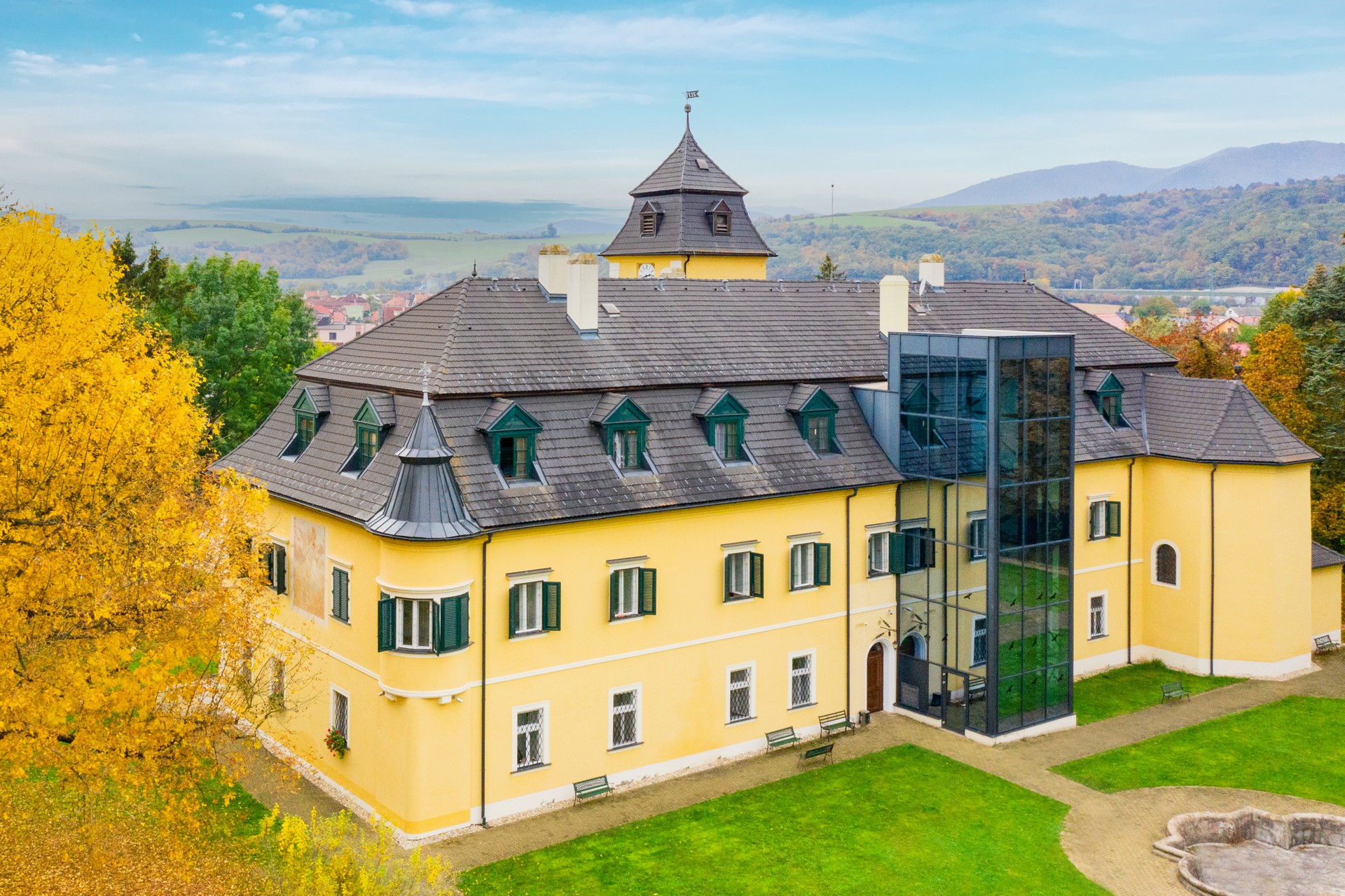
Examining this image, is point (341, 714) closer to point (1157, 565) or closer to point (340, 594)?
point (340, 594)

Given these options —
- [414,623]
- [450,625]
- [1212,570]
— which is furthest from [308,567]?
[1212,570]

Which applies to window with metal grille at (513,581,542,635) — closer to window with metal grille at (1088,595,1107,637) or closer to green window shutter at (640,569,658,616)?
green window shutter at (640,569,658,616)

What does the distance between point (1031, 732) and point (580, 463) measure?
1402 centimetres

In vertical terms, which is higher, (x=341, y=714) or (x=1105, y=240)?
(x=1105, y=240)

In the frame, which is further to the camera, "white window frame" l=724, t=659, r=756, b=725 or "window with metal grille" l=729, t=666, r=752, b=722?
"window with metal grille" l=729, t=666, r=752, b=722

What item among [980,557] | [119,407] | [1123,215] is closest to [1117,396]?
[980,557]

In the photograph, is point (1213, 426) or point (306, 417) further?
point (1213, 426)

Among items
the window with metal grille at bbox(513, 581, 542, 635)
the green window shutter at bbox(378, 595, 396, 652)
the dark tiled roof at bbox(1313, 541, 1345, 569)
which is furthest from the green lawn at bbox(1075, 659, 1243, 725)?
the green window shutter at bbox(378, 595, 396, 652)

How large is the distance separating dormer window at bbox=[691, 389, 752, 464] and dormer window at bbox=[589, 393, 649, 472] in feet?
6.27

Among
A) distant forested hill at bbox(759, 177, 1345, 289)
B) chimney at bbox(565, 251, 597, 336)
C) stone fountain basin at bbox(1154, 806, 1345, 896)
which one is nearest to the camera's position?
stone fountain basin at bbox(1154, 806, 1345, 896)

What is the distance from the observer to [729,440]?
29.1 meters

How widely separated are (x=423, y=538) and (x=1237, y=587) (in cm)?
2537

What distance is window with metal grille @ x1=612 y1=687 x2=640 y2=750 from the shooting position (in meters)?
26.6

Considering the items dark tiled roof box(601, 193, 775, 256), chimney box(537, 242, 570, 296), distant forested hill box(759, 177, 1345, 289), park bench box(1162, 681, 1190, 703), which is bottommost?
park bench box(1162, 681, 1190, 703)
